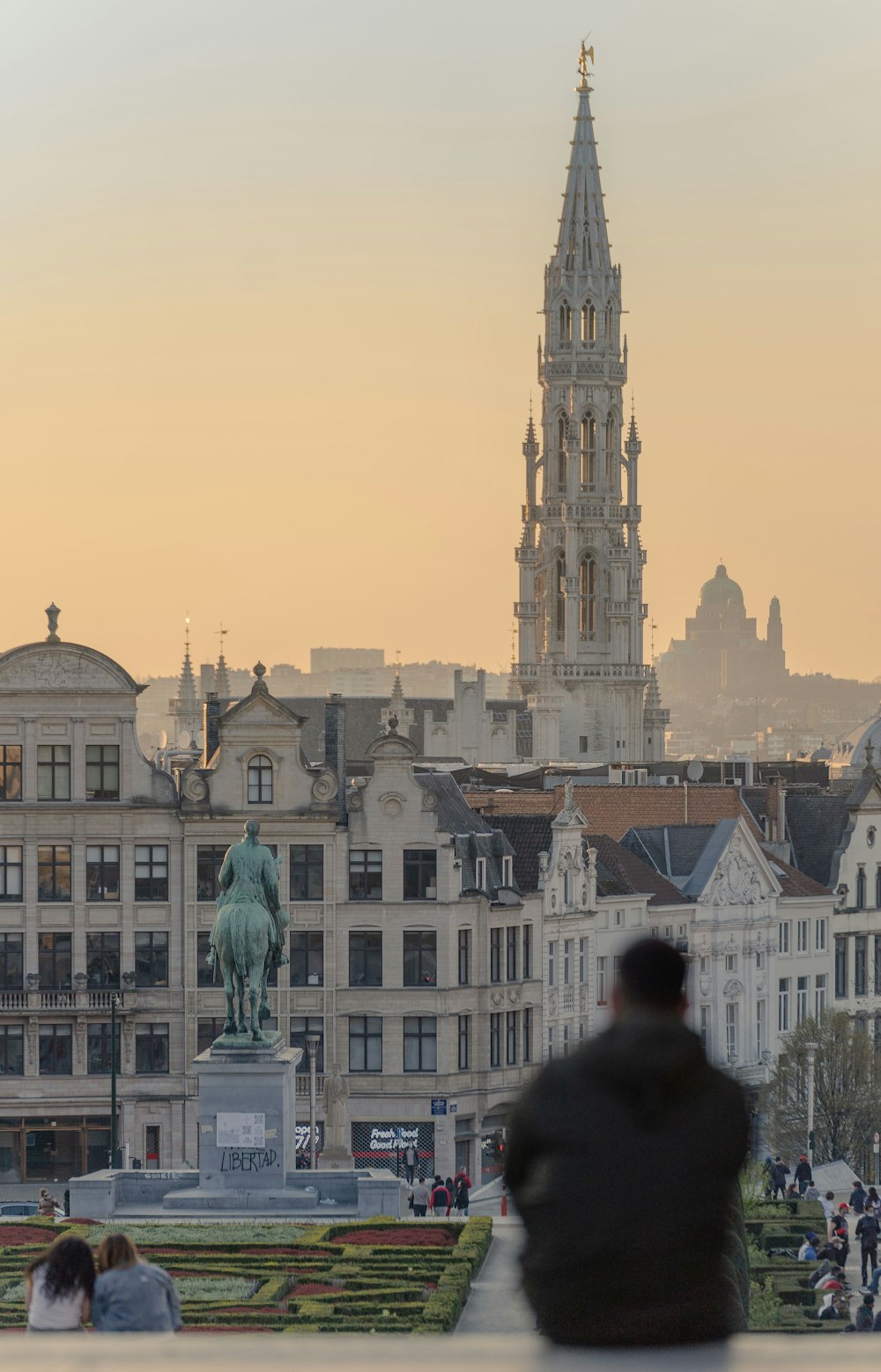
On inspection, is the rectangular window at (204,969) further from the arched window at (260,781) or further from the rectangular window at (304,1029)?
the arched window at (260,781)

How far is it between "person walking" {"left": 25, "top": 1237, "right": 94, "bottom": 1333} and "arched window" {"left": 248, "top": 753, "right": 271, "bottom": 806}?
2407 inches

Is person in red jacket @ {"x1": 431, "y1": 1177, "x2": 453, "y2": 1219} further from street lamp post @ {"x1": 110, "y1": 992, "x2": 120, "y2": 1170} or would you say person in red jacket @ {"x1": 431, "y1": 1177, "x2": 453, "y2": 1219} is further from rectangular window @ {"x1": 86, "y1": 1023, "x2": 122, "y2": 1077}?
rectangular window @ {"x1": 86, "y1": 1023, "x2": 122, "y2": 1077}

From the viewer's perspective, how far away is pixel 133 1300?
18.4 m

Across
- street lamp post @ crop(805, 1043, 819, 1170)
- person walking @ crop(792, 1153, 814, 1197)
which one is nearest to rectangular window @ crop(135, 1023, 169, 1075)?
person walking @ crop(792, 1153, 814, 1197)

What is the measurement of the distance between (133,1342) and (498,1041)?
68.5 m

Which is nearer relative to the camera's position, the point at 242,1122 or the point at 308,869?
the point at 242,1122

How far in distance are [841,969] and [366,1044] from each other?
1064 inches

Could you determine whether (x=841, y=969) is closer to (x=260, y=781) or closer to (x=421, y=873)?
(x=421, y=873)

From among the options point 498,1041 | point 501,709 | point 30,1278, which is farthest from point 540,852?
point 501,709

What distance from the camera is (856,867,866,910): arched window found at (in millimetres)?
103250

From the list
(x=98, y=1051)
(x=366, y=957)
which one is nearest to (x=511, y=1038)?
(x=366, y=957)

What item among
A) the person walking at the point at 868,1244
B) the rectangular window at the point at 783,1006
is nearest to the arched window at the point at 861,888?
the rectangular window at the point at 783,1006

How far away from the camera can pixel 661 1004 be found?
51.3 feet

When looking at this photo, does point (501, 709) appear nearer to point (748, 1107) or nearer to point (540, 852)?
point (540, 852)
